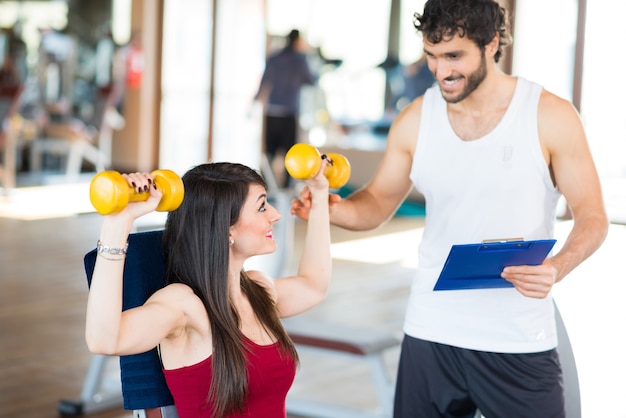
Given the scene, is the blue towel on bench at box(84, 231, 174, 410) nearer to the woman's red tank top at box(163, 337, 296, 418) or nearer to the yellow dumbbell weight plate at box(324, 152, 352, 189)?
the woman's red tank top at box(163, 337, 296, 418)

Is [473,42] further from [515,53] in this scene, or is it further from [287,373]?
[515,53]

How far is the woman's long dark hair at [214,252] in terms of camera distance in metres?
1.55

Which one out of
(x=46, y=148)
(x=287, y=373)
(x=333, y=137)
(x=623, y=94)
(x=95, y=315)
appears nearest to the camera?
(x=95, y=315)

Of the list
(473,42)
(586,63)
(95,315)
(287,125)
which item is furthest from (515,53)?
(95,315)

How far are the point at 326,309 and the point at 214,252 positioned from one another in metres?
3.19

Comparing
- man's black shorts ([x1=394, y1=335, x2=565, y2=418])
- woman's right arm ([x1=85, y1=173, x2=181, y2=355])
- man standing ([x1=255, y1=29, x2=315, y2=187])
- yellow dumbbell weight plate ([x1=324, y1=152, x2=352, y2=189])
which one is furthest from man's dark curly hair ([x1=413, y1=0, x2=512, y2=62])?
man standing ([x1=255, y1=29, x2=315, y2=187])

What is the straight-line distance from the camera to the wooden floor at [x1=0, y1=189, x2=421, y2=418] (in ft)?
11.3

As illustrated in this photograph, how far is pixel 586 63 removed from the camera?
7738 mm

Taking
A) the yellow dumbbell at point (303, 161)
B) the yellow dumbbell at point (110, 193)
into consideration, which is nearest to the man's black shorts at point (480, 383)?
the yellow dumbbell at point (303, 161)

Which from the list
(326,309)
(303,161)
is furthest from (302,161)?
(326,309)

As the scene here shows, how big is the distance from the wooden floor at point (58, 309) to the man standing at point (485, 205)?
164 cm

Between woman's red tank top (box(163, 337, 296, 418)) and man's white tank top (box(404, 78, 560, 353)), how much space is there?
1.23 feet

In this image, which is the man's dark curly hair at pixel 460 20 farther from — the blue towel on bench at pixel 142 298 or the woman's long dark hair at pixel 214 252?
the blue towel on bench at pixel 142 298

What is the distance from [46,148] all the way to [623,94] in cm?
624
